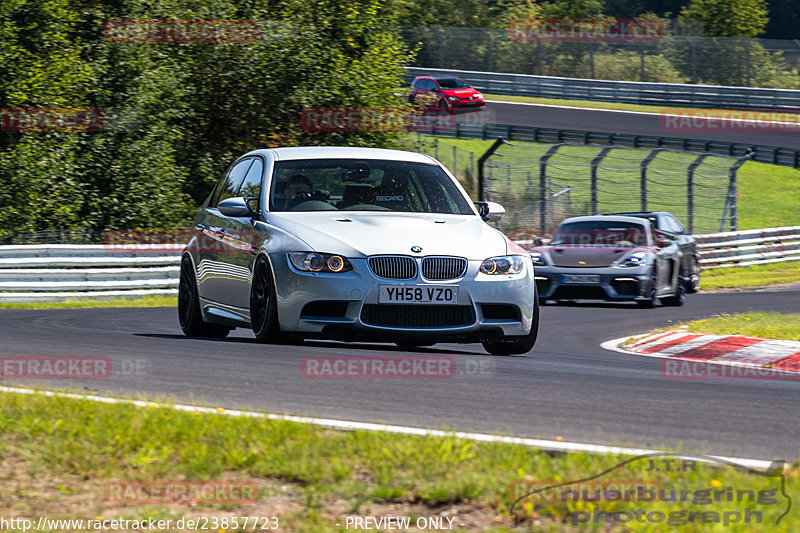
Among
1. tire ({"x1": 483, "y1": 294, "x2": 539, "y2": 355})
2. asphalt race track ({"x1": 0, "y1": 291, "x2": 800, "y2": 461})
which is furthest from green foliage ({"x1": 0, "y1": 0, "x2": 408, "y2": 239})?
tire ({"x1": 483, "y1": 294, "x2": 539, "y2": 355})

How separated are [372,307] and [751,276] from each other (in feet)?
62.7

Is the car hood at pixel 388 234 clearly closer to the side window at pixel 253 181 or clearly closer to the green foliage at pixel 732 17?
the side window at pixel 253 181

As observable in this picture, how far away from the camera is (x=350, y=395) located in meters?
6.62

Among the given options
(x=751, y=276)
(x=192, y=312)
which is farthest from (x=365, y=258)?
(x=751, y=276)

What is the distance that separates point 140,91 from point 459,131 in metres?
19.6

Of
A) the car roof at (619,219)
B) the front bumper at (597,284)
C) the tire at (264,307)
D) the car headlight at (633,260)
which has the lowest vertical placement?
the front bumper at (597,284)

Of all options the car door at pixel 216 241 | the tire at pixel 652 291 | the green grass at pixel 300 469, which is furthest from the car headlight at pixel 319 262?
the tire at pixel 652 291

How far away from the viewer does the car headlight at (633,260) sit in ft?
56.4

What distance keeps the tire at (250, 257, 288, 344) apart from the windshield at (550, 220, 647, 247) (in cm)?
987

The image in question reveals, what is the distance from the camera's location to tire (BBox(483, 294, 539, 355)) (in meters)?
8.97

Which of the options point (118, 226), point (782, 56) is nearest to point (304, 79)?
point (118, 226)

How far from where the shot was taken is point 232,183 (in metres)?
10.5

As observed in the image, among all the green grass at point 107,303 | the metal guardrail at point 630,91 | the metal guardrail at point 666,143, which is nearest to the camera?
the green grass at point 107,303

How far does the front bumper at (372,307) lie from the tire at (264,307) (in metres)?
0.10
